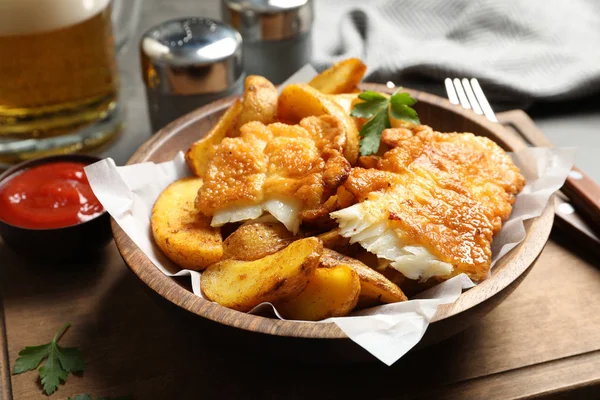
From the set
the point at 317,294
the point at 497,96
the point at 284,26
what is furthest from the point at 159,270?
the point at 497,96

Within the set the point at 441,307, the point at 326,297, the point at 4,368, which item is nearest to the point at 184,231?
the point at 326,297

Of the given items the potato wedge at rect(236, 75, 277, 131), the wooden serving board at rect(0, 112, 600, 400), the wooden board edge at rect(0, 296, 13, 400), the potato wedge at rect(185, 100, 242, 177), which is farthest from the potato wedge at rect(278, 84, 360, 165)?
the wooden board edge at rect(0, 296, 13, 400)

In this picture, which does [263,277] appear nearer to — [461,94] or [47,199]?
[47,199]

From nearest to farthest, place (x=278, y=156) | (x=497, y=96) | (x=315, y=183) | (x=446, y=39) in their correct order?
(x=315, y=183) → (x=278, y=156) → (x=497, y=96) → (x=446, y=39)

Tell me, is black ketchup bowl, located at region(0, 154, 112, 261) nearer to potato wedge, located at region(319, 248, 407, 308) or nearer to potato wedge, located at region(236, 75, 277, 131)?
potato wedge, located at region(236, 75, 277, 131)

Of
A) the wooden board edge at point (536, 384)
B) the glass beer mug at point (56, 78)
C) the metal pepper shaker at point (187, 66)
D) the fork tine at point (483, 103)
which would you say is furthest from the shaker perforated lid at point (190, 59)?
the wooden board edge at point (536, 384)

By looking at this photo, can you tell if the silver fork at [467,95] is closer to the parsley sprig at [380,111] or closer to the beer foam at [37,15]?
the parsley sprig at [380,111]

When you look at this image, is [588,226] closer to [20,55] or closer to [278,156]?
[278,156]
